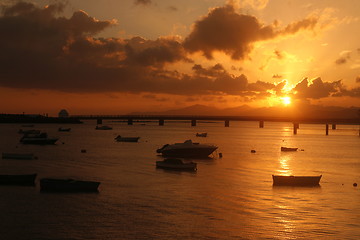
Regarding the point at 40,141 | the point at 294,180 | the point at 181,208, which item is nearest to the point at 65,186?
the point at 181,208

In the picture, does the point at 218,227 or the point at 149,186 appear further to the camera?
the point at 149,186

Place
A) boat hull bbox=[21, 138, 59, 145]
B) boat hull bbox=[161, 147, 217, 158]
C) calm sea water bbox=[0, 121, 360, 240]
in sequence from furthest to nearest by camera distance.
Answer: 1. boat hull bbox=[21, 138, 59, 145]
2. boat hull bbox=[161, 147, 217, 158]
3. calm sea water bbox=[0, 121, 360, 240]

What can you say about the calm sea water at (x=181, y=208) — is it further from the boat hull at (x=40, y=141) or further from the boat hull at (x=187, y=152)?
the boat hull at (x=40, y=141)

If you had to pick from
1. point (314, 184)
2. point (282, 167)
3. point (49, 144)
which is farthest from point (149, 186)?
point (49, 144)

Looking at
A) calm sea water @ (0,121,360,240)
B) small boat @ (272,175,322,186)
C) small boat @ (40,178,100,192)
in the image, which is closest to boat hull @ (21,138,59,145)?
calm sea water @ (0,121,360,240)

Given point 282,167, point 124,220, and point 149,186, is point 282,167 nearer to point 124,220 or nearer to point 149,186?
point 149,186

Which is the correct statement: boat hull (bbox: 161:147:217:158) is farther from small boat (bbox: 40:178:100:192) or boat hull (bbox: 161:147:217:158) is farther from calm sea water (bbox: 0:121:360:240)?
small boat (bbox: 40:178:100:192)

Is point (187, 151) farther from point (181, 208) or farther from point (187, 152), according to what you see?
point (181, 208)

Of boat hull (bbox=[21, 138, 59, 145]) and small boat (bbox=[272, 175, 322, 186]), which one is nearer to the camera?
small boat (bbox=[272, 175, 322, 186])

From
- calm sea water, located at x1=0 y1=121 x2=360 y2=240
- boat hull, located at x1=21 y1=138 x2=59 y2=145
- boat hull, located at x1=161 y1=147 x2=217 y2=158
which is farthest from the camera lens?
boat hull, located at x1=21 y1=138 x2=59 y2=145
